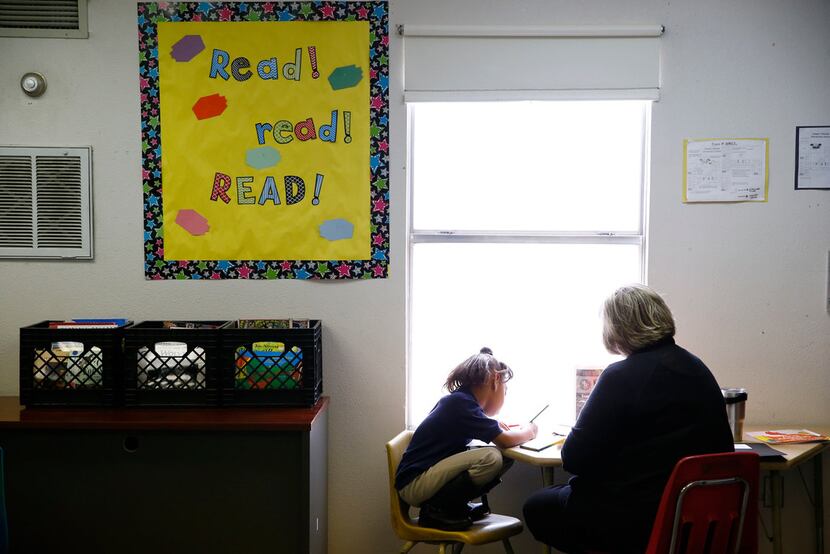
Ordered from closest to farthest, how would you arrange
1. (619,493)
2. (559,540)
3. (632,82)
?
(619,493) → (559,540) → (632,82)

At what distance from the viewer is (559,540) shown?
99.7 inches

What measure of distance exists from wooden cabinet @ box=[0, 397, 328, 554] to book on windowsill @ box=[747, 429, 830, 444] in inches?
73.0

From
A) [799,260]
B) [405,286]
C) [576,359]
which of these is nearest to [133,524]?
[405,286]

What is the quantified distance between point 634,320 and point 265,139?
5.77ft

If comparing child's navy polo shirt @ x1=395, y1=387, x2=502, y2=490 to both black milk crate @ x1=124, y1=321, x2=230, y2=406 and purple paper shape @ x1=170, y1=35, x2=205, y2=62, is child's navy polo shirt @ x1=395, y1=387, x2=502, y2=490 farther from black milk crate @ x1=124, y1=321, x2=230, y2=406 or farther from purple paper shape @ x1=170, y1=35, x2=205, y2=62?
purple paper shape @ x1=170, y1=35, x2=205, y2=62

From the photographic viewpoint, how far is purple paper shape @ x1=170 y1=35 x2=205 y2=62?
310 cm

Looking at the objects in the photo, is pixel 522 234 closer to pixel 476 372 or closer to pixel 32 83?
pixel 476 372

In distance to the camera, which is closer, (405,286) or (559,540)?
(559,540)

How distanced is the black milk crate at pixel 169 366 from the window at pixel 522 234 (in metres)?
0.92

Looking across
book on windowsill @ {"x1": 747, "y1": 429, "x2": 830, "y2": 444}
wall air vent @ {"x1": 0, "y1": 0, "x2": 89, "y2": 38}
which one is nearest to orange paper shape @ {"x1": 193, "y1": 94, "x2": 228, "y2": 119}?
wall air vent @ {"x1": 0, "y1": 0, "x2": 89, "y2": 38}

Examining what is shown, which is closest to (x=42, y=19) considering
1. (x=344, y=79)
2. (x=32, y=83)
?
(x=32, y=83)

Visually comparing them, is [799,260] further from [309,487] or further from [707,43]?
[309,487]

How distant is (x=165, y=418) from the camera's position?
2.69m

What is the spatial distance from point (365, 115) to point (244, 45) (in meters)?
0.62
